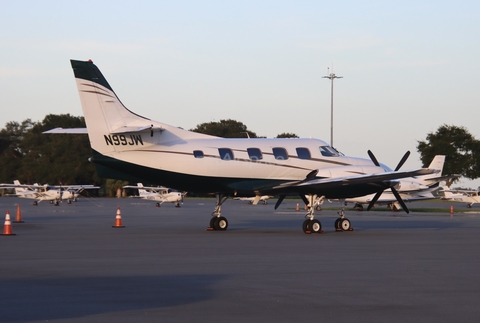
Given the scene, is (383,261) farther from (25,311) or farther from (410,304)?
(25,311)

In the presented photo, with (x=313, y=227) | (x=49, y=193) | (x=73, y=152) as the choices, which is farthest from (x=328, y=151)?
(x=73, y=152)

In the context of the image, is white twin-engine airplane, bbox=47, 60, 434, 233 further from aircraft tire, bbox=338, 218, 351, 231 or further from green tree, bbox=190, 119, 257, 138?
green tree, bbox=190, 119, 257, 138

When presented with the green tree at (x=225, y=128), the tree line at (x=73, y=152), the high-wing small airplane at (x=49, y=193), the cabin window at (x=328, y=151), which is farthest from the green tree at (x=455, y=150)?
the cabin window at (x=328, y=151)

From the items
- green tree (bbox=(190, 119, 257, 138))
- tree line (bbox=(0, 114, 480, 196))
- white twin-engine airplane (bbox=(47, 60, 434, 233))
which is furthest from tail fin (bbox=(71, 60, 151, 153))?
green tree (bbox=(190, 119, 257, 138))

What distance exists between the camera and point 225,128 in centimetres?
11656

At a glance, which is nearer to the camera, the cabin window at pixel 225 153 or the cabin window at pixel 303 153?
the cabin window at pixel 225 153

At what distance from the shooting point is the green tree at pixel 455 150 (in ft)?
316

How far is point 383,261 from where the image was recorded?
51.1 feet

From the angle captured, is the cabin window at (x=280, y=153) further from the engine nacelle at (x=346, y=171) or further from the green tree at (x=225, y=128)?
the green tree at (x=225, y=128)

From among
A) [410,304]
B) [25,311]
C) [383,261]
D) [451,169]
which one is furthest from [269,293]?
[451,169]

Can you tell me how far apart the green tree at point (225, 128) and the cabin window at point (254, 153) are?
88246 mm

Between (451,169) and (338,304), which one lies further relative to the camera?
(451,169)

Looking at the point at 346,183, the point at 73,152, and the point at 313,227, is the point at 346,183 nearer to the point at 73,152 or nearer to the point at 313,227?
the point at 313,227

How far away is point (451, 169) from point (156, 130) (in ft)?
256
